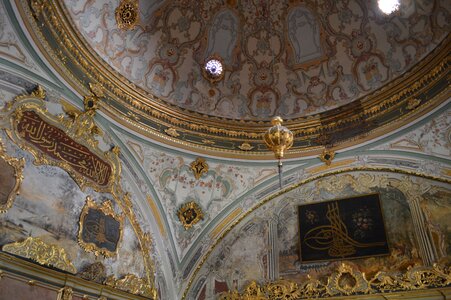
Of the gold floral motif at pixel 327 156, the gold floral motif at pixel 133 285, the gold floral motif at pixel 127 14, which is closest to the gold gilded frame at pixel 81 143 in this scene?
the gold floral motif at pixel 133 285

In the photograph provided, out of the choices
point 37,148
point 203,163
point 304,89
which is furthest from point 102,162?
point 304,89

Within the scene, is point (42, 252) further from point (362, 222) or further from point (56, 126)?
point (362, 222)

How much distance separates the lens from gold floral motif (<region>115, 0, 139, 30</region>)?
9273mm

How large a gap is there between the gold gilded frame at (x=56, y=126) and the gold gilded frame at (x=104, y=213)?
0.33m

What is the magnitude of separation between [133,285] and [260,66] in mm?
6344

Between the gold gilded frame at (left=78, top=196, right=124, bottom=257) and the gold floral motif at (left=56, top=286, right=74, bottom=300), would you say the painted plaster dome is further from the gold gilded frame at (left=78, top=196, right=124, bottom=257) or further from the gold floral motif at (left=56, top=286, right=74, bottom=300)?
the gold floral motif at (left=56, top=286, right=74, bottom=300)

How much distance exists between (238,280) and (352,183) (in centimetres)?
355

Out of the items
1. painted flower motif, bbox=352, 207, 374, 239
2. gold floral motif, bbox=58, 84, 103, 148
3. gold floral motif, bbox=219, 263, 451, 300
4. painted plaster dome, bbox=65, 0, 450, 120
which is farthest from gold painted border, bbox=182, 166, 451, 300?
gold floral motif, bbox=58, 84, 103, 148

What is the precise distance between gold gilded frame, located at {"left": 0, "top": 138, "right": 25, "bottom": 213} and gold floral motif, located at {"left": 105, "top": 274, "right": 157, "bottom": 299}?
8.08 feet

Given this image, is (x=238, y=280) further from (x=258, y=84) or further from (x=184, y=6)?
(x=184, y=6)

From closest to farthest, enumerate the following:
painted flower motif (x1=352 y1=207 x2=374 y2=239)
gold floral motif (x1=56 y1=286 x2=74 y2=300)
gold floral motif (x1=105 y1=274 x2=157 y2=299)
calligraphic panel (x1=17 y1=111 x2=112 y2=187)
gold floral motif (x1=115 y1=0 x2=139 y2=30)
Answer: gold floral motif (x1=56 y1=286 x2=74 y2=300) → calligraphic panel (x1=17 y1=111 x2=112 y2=187) → gold floral motif (x1=105 y1=274 x2=157 y2=299) → painted flower motif (x1=352 y1=207 x2=374 y2=239) → gold floral motif (x1=115 y1=0 x2=139 y2=30)

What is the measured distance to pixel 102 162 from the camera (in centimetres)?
883

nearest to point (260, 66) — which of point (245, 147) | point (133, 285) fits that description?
point (245, 147)

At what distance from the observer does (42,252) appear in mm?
6953
